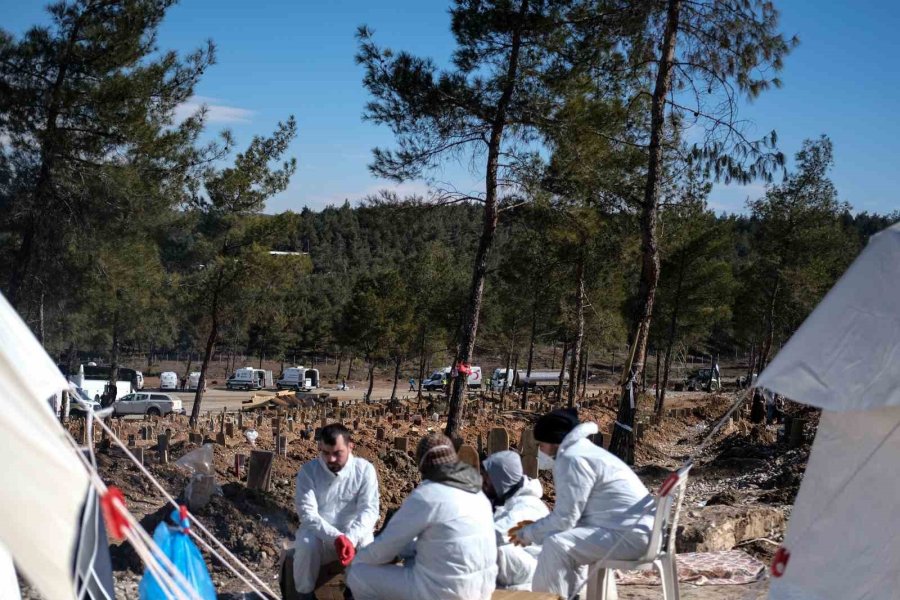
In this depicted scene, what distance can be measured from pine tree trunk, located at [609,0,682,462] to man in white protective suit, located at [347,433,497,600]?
888cm

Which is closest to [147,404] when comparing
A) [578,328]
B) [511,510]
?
[578,328]

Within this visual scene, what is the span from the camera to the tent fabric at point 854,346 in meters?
4.74

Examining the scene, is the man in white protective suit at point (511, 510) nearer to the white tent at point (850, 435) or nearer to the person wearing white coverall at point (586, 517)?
the person wearing white coverall at point (586, 517)

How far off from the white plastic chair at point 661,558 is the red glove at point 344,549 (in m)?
1.44

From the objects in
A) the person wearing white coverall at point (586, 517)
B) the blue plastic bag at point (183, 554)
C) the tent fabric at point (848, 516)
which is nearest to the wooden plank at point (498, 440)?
the person wearing white coverall at point (586, 517)

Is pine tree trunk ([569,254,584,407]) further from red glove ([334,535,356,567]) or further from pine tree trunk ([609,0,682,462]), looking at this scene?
red glove ([334,535,356,567])

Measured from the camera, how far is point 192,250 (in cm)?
2234

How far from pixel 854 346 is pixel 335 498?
328 centimetres

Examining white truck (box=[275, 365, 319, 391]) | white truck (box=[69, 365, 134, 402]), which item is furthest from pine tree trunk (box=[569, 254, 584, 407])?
white truck (box=[275, 365, 319, 391])

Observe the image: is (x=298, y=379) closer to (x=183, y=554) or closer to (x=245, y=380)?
(x=245, y=380)

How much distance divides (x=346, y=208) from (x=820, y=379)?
391 ft

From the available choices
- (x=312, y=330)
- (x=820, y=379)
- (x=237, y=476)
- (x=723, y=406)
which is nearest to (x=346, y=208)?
(x=312, y=330)

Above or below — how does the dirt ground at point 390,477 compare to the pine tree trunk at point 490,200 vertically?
below

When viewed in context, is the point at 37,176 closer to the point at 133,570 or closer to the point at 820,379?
the point at 133,570
